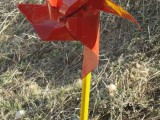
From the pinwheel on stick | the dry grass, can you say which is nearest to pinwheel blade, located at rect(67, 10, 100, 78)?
the pinwheel on stick

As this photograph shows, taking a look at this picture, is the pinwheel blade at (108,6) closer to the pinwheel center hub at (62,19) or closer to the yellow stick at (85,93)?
the pinwheel center hub at (62,19)

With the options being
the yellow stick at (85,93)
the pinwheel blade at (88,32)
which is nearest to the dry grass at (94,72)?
the yellow stick at (85,93)

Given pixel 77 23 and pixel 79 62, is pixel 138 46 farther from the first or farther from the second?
pixel 77 23

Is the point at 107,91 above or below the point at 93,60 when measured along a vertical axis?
below

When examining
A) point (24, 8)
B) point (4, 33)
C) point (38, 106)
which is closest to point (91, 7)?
point (24, 8)

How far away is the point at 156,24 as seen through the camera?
1.93 meters

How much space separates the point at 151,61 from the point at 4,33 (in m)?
0.87

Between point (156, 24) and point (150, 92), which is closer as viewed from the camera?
point (150, 92)

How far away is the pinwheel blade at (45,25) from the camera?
3.14ft

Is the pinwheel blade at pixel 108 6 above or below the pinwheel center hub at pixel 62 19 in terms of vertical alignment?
above

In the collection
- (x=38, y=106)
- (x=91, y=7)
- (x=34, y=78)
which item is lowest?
(x=38, y=106)

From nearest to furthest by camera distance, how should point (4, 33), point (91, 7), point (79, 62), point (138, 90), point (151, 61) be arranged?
1. point (91, 7)
2. point (138, 90)
3. point (151, 61)
4. point (79, 62)
5. point (4, 33)

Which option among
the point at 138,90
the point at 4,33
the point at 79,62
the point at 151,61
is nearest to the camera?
the point at 138,90

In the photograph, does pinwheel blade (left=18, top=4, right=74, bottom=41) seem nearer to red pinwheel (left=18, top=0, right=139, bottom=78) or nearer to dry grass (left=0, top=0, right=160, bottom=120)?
red pinwheel (left=18, top=0, right=139, bottom=78)
